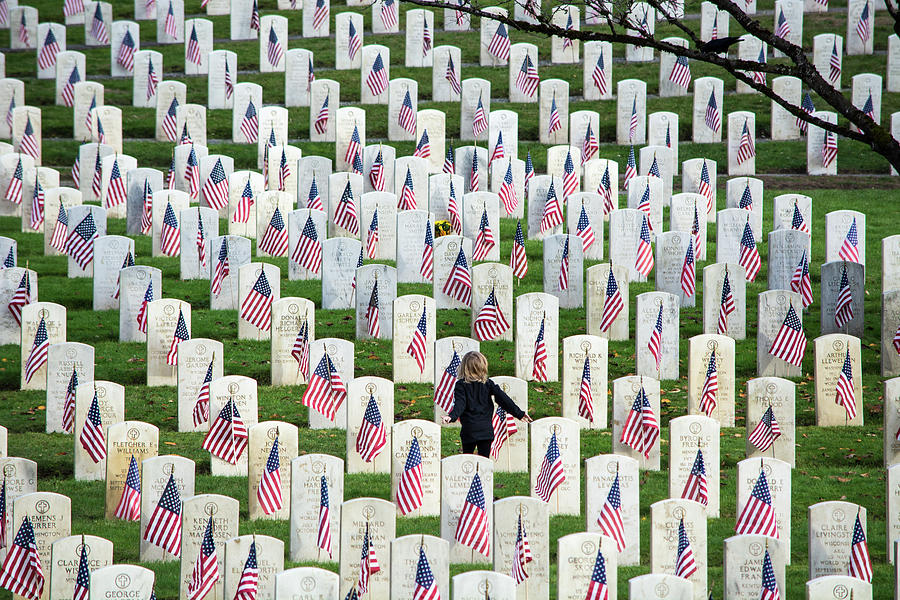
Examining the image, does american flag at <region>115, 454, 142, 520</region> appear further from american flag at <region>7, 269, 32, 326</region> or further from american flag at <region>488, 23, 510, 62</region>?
american flag at <region>488, 23, 510, 62</region>

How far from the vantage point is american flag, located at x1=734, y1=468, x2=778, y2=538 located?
10.8 metres

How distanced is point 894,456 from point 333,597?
653cm

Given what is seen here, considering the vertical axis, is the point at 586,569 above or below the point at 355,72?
below

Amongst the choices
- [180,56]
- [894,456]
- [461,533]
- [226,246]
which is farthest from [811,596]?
[180,56]

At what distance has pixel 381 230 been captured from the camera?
18781 millimetres

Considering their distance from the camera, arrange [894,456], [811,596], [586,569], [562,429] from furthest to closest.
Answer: [894,456]
[562,429]
[586,569]
[811,596]

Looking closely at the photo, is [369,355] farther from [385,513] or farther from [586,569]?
[586,569]

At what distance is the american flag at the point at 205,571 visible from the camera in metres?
9.70

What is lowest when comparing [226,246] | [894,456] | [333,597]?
[333,597]

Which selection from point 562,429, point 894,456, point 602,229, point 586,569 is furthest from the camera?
point 602,229

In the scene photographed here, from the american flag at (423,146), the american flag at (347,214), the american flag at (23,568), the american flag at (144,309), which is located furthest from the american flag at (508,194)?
the american flag at (23,568)

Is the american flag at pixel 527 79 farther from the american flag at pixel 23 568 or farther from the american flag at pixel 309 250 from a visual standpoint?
the american flag at pixel 23 568

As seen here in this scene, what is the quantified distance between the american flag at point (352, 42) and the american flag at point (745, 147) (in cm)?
846

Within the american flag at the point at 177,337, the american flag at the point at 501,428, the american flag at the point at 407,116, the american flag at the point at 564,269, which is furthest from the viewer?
the american flag at the point at 407,116
